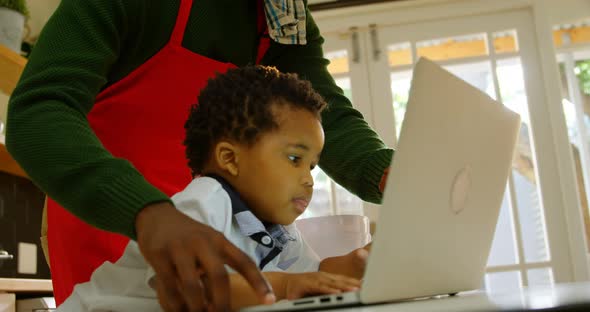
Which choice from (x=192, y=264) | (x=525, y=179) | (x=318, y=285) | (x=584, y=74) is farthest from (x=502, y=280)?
(x=192, y=264)

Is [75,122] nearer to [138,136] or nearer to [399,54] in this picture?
[138,136]

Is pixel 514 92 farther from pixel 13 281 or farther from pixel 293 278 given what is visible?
pixel 293 278

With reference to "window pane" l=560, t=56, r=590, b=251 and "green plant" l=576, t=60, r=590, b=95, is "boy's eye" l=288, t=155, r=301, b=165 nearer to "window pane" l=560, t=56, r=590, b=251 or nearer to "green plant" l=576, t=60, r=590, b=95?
"window pane" l=560, t=56, r=590, b=251

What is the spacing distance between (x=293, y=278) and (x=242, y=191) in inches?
10.2

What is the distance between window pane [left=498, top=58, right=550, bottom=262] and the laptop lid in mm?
2387

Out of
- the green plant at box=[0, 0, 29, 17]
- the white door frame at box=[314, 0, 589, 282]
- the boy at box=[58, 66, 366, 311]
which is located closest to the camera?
the boy at box=[58, 66, 366, 311]

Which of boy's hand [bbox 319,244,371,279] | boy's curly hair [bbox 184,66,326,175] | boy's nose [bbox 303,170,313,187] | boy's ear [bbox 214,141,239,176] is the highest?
boy's curly hair [bbox 184,66,326,175]

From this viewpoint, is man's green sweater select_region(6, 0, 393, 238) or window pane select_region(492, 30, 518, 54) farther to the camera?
window pane select_region(492, 30, 518, 54)

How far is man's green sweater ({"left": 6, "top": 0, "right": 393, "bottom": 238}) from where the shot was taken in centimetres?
70

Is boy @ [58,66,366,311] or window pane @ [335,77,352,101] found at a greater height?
window pane @ [335,77,352,101]

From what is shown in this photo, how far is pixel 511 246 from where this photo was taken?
124 inches

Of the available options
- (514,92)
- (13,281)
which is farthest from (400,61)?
(13,281)

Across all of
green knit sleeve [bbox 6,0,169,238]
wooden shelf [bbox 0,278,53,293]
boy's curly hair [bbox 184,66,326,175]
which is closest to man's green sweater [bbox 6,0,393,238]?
green knit sleeve [bbox 6,0,169,238]

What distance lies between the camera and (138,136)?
1.05 metres
